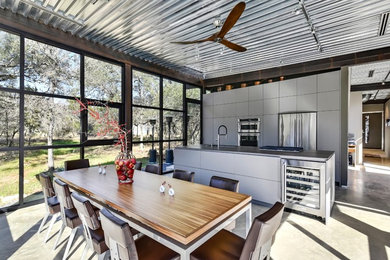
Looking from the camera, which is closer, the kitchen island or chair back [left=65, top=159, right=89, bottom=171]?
the kitchen island

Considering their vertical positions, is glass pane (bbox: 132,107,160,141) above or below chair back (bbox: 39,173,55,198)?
above

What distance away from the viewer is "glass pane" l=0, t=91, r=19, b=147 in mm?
3311

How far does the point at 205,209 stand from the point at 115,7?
3.23 meters

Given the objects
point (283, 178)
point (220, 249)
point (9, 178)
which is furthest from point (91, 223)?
point (9, 178)

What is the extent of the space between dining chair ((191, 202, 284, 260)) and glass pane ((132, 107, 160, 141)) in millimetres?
4120

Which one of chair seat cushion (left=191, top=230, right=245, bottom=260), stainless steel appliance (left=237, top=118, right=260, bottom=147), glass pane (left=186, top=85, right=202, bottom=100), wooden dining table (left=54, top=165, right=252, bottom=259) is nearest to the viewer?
wooden dining table (left=54, top=165, right=252, bottom=259)

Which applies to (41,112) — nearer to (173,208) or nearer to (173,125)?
(173,125)

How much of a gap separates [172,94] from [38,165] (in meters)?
3.97

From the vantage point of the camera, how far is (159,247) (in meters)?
1.55

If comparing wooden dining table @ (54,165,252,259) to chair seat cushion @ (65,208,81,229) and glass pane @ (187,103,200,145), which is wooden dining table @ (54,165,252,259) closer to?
chair seat cushion @ (65,208,81,229)

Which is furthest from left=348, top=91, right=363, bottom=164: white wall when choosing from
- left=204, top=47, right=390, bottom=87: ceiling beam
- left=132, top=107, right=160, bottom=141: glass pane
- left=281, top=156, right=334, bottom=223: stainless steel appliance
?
left=132, top=107, right=160, bottom=141: glass pane

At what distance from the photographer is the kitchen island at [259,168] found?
10.0ft

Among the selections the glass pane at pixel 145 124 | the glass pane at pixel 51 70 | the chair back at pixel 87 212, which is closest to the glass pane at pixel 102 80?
the glass pane at pixel 51 70

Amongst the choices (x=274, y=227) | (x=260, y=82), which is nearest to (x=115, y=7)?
(x=274, y=227)
